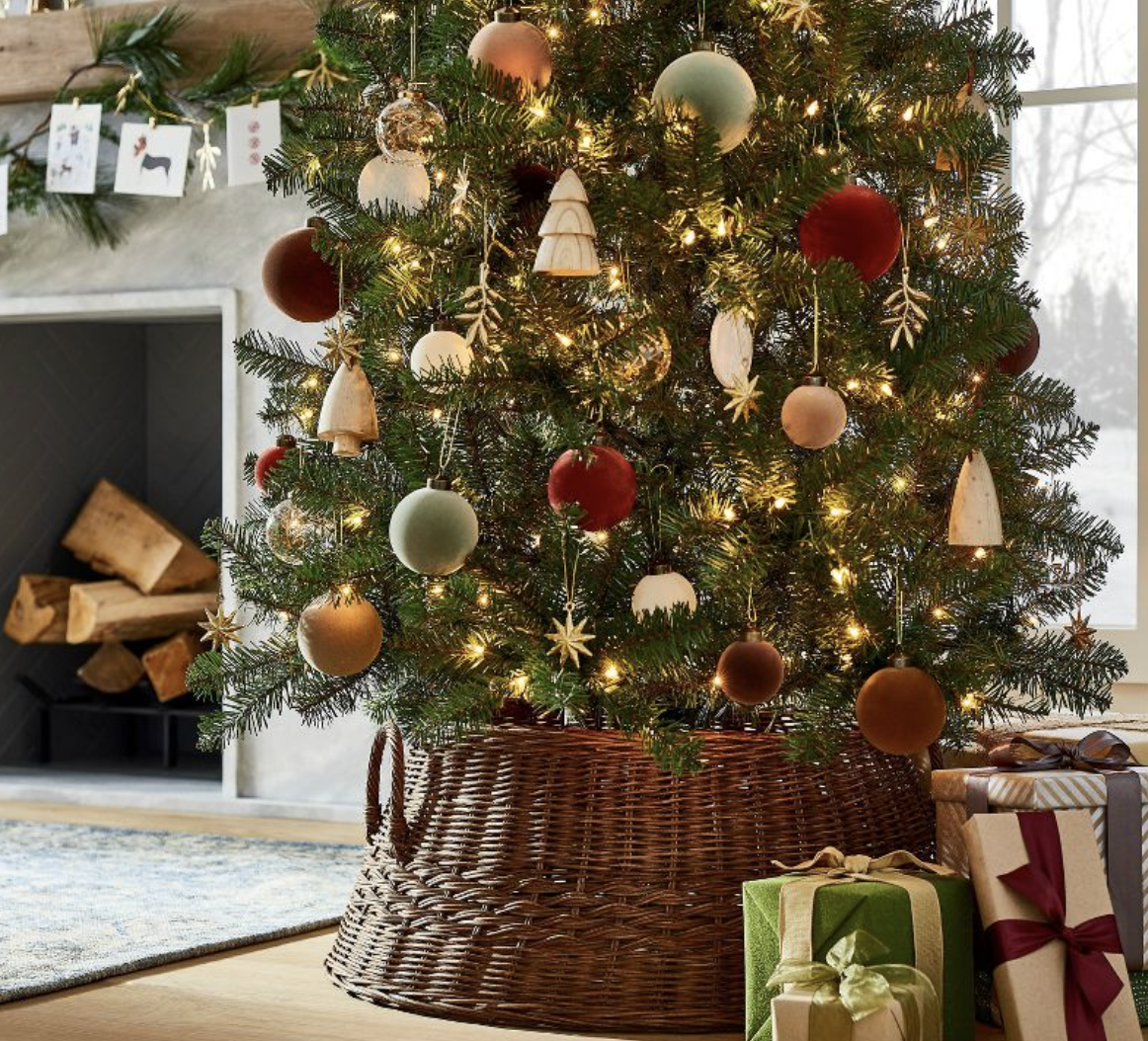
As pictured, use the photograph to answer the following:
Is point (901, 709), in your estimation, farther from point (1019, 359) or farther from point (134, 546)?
point (134, 546)

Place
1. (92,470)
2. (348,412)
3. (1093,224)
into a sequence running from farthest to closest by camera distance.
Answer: (92,470), (1093,224), (348,412)

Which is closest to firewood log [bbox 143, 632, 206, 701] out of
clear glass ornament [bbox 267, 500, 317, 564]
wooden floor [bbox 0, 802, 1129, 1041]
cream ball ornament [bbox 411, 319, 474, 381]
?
wooden floor [bbox 0, 802, 1129, 1041]

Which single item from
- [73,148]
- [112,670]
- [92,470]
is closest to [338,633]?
[73,148]

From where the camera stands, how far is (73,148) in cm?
416

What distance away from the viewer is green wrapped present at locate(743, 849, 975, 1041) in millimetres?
1901

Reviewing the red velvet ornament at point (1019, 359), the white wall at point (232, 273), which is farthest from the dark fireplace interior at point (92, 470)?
the red velvet ornament at point (1019, 359)

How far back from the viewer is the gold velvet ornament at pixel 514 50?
6.47 feet

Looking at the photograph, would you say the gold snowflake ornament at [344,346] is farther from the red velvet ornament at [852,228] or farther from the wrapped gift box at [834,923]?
the wrapped gift box at [834,923]

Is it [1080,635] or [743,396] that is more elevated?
[743,396]

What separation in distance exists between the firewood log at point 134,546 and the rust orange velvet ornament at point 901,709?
2.94 meters

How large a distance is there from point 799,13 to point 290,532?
2.75ft

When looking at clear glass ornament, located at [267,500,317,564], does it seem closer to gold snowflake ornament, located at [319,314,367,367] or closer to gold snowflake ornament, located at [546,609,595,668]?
gold snowflake ornament, located at [319,314,367,367]

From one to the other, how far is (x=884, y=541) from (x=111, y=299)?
2.65 m

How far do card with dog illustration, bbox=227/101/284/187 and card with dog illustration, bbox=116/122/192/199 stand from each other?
0.15m
